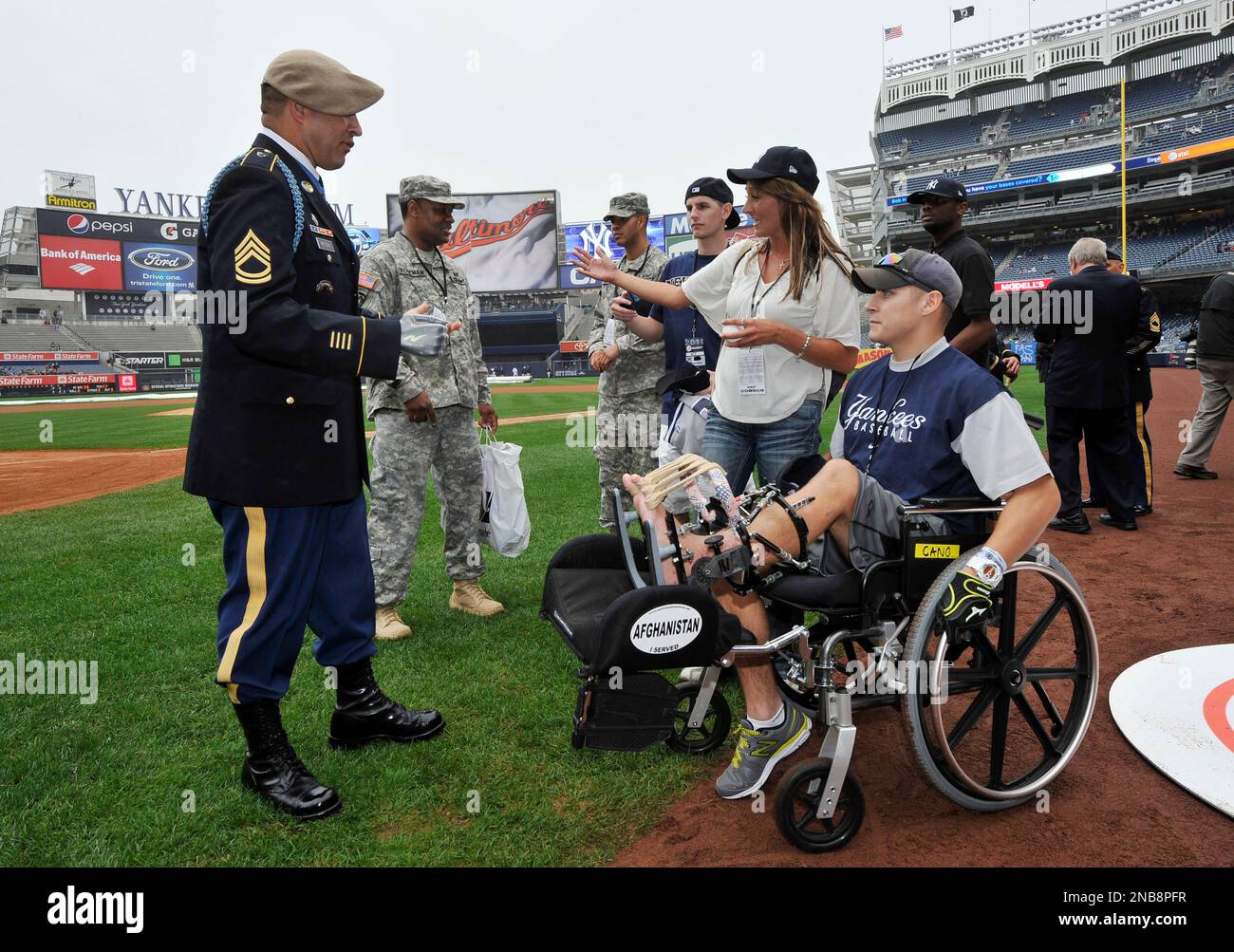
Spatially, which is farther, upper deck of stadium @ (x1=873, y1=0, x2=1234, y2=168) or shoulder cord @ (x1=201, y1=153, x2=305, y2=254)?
upper deck of stadium @ (x1=873, y1=0, x2=1234, y2=168)

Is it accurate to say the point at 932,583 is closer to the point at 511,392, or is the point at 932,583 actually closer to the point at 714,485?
the point at 714,485

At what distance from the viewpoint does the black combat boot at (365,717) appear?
293 centimetres

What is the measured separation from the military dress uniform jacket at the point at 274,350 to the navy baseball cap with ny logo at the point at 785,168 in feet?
4.90

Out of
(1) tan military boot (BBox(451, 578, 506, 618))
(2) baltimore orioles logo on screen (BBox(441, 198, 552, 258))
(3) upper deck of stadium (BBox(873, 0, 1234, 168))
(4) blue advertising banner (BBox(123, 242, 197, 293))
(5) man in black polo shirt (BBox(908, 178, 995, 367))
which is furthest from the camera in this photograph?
(4) blue advertising banner (BBox(123, 242, 197, 293))

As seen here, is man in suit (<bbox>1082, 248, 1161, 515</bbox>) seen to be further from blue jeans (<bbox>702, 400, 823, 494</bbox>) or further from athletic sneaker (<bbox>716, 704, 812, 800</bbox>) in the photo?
athletic sneaker (<bbox>716, 704, 812, 800</bbox>)

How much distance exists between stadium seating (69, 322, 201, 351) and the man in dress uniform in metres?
55.9

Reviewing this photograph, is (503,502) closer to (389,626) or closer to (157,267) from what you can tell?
(389,626)

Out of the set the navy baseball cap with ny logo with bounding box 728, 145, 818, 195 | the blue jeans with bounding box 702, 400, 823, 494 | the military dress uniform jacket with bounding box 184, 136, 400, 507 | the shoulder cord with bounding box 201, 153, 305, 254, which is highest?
the navy baseball cap with ny logo with bounding box 728, 145, 818, 195

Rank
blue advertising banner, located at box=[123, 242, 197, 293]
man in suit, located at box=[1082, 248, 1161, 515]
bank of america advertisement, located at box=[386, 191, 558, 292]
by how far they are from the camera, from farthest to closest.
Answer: blue advertising banner, located at box=[123, 242, 197, 293], bank of america advertisement, located at box=[386, 191, 558, 292], man in suit, located at box=[1082, 248, 1161, 515]

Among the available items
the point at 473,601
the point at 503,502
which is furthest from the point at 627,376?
the point at 473,601

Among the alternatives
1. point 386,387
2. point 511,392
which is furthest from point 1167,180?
point 386,387

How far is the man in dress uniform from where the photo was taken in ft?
7.59

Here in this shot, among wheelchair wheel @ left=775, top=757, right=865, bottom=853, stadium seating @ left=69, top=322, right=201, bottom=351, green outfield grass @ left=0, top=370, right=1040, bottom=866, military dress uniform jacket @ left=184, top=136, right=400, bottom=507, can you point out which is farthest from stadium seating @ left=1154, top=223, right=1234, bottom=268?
stadium seating @ left=69, top=322, right=201, bottom=351

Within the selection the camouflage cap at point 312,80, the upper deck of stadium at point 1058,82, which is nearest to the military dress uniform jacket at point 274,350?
the camouflage cap at point 312,80
